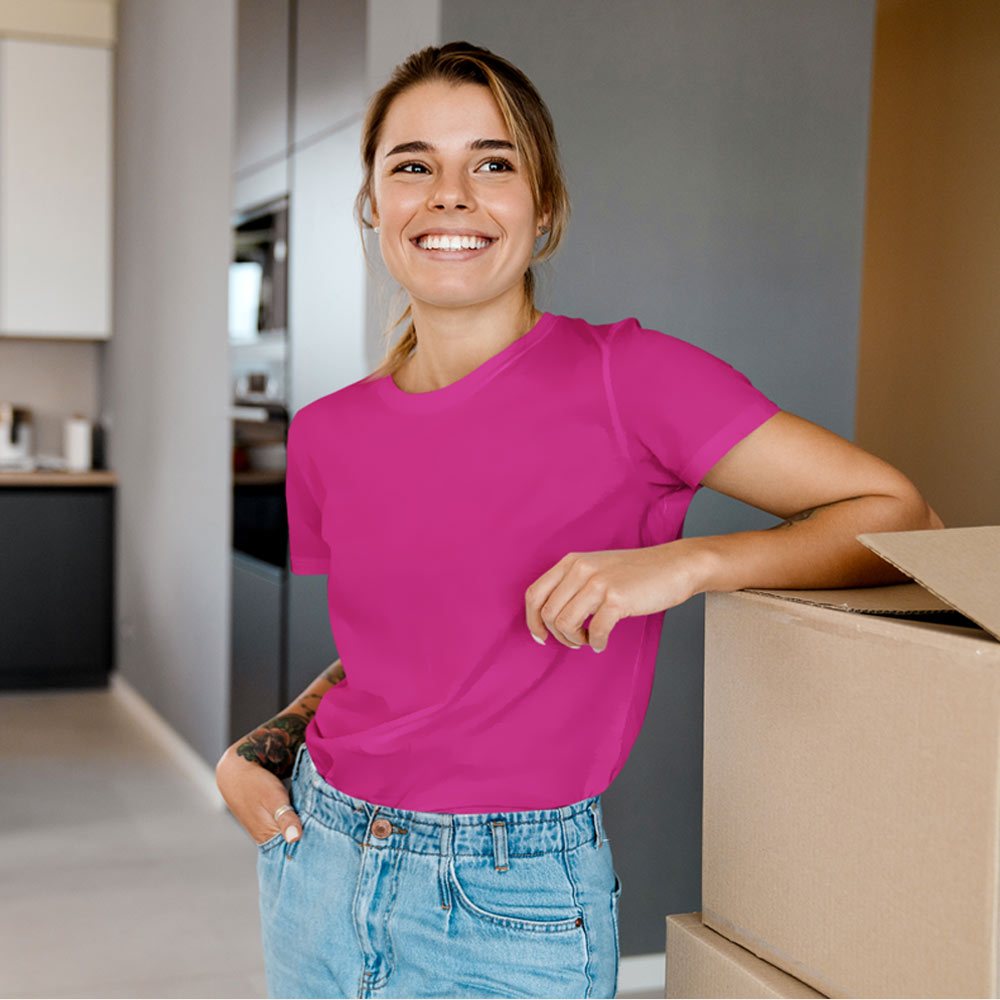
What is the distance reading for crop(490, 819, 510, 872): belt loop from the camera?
3.15 ft

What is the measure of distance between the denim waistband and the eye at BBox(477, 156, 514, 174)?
54 centimetres

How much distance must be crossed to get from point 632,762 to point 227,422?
1725mm

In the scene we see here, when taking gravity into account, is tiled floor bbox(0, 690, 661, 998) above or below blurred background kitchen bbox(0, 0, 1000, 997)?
below

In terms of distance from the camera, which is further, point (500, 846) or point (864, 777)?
point (500, 846)

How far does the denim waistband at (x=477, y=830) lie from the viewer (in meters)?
0.97

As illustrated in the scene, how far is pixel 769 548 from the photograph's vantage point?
940 mm

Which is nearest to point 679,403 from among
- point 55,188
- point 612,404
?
point 612,404

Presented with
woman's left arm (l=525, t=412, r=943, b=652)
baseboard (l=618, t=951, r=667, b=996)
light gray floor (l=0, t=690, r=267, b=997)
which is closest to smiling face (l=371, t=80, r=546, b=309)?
woman's left arm (l=525, t=412, r=943, b=652)

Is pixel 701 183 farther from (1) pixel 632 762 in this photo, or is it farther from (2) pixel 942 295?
(1) pixel 632 762

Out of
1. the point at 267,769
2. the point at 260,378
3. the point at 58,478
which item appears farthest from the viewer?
the point at 58,478

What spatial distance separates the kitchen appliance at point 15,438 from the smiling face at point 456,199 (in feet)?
14.1

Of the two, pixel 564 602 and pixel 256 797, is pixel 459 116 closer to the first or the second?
pixel 564 602

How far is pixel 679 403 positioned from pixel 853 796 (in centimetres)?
32

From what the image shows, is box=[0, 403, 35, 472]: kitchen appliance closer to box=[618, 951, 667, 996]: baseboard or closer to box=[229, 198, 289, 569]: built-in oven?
box=[229, 198, 289, 569]: built-in oven
